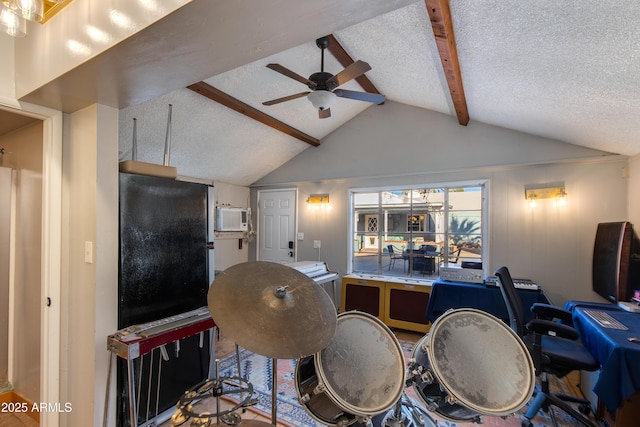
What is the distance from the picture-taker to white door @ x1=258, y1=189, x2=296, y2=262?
17.1ft

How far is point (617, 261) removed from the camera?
265 centimetres

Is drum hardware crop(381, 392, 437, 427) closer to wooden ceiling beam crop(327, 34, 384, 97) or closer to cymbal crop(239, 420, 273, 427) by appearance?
cymbal crop(239, 420, 273, 427)

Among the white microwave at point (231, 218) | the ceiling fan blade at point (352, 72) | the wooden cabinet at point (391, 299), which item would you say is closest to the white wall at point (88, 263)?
the ceiling fan blade at point (352, 72)

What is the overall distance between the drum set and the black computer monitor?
217 cm

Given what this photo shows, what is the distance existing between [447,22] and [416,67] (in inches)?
41.1

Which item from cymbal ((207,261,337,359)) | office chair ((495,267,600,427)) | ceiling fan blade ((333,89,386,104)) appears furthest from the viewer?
ceiling fan blade ((333,89,386,104))

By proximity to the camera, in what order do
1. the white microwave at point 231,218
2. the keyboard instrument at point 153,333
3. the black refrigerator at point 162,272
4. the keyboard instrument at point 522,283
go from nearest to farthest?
the keyboard instrument at point 153,333 → the black refrigerator at point 162,272 → the keyboard instrument at point 522,283 → the white microwave at point 231,218

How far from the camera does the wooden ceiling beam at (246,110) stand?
3.03 m

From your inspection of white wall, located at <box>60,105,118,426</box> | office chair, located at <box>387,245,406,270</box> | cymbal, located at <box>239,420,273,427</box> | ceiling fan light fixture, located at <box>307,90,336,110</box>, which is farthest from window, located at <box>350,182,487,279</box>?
white wall, located at <box>60,105,118,426</box>

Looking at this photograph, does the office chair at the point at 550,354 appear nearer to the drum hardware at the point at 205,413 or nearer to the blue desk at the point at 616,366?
the blue desk at the point at 616,366

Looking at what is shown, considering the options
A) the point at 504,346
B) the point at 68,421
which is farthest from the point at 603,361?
the point at 68,421

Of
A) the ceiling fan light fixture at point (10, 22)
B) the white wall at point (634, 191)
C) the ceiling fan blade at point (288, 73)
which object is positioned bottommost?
the white wall at point (634, 191)

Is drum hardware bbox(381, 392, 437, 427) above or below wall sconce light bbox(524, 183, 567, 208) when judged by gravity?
below

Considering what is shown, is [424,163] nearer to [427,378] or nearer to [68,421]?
[427,378]
